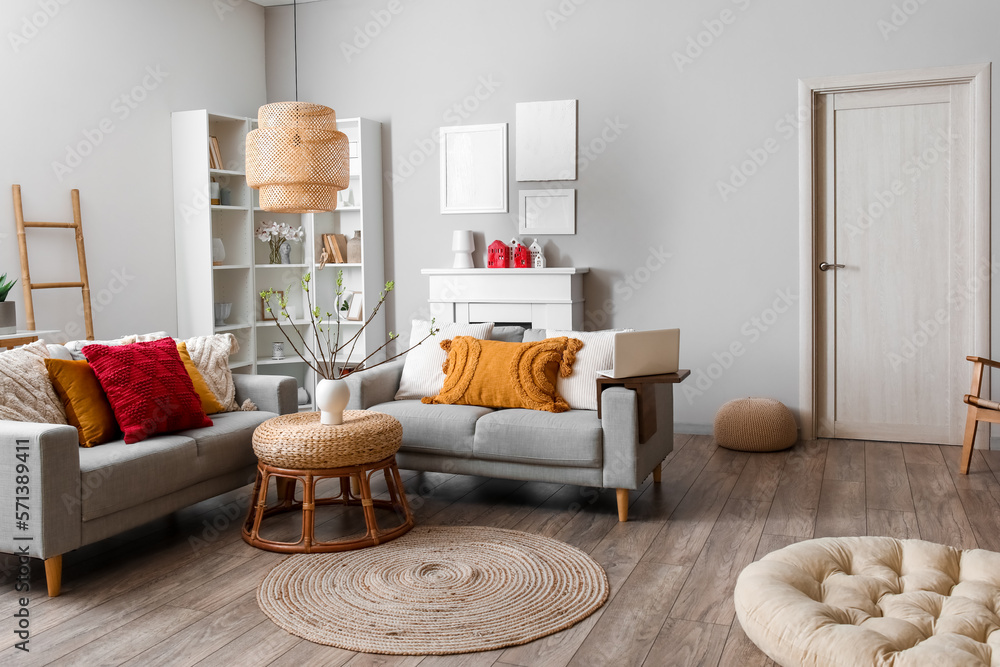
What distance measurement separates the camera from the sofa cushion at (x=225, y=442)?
336 cm

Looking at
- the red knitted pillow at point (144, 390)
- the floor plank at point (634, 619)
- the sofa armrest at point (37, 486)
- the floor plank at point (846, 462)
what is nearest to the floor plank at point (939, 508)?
the floor plank at point (846, 462)

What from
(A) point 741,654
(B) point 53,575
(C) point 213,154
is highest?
(C) point 213,154

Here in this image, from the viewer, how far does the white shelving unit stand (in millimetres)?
5504


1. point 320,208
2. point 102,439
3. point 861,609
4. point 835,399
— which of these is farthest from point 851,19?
point 102,439

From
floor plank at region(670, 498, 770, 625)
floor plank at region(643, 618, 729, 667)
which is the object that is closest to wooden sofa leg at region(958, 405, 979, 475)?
floor plank at region(670, 498, 770, 625)

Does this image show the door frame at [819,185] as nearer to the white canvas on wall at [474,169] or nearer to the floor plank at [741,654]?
the white canvas on wall at [474,169]

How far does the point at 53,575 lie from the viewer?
108 inches

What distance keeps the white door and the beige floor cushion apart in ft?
9.34

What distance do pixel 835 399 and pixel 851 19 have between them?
2.25 m

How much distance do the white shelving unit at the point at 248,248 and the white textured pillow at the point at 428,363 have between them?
1628 mm

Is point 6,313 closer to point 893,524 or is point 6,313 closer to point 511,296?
point 511,296

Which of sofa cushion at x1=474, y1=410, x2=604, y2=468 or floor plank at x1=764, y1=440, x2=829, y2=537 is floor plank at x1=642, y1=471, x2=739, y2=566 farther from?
sofa cushion at x1=474, y1=410, x2=604, y2=468

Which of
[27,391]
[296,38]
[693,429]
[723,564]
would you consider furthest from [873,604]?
[296,38]

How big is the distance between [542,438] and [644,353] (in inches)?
22.3
